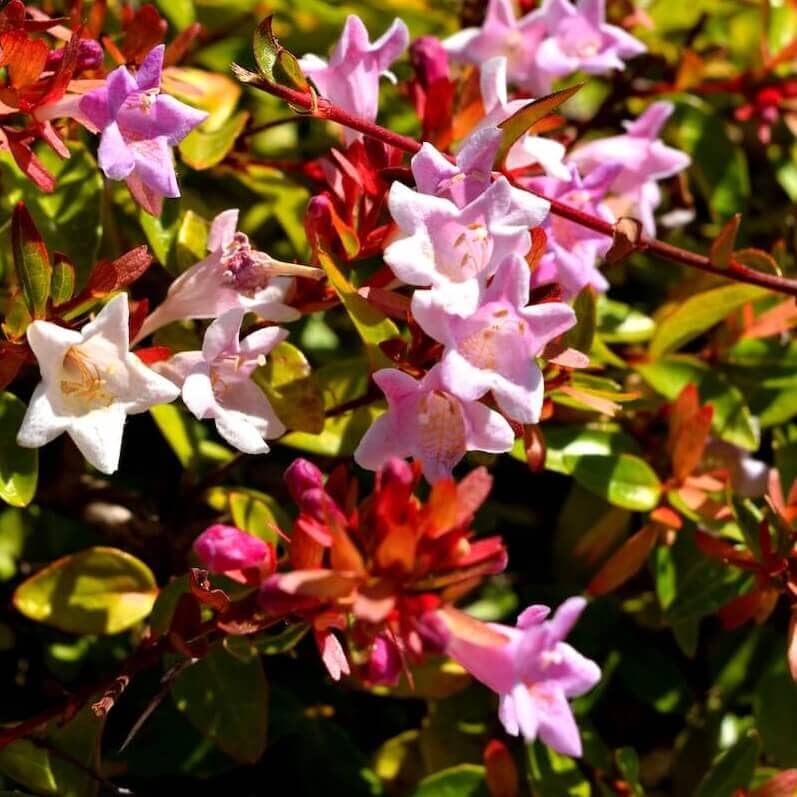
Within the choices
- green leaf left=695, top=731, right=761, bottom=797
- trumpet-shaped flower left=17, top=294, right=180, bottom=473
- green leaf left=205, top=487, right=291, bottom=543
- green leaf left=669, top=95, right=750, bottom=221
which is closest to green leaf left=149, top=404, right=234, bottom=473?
green leaf left=205, top=487, right=291, bottom=543

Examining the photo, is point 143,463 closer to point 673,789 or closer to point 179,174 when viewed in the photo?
point 179,174

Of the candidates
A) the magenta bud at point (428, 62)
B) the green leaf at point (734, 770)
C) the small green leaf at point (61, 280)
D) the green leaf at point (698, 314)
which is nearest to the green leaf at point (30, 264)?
the small green leaf at point (61, 280)

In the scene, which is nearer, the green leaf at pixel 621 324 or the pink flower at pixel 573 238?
the pink flower at pixel 573 238

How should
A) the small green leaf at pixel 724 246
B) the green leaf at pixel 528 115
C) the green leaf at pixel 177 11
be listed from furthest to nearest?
1. the green leaf at pixel 177 11
2. the small green leaf at pixel 724 246
3. the green leaf at pixel 528 115

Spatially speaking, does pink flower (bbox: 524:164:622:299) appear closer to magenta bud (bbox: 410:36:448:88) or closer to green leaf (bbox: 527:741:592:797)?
magenta bud (bbox: 410:36:448:88)

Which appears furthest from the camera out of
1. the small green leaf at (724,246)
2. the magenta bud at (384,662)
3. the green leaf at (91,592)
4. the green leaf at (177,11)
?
the green leaf at (177,11)

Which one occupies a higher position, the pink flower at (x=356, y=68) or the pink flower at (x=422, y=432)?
the pink flower at (x=356, y=68)

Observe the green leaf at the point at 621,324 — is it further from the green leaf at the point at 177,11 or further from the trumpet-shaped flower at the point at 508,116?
the green leaf at the point at 177,11
